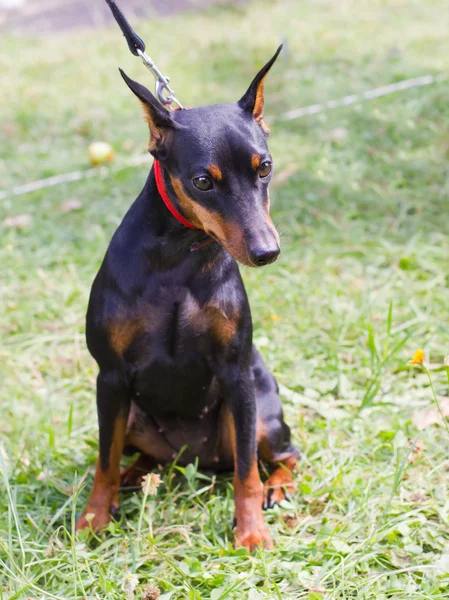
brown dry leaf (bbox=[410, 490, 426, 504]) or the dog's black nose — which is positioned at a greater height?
the dog's black nose

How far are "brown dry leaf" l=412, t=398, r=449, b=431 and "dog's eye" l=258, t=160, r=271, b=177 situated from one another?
55.6 inches

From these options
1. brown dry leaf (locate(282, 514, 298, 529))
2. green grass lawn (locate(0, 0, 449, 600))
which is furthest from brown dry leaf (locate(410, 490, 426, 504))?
brown dry leaf (locate(282, 514, 298, 529))

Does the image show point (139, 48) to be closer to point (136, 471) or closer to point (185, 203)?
point (185, 203)

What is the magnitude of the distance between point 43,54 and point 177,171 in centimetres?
722

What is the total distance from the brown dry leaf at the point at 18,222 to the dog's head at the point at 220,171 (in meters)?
3.12

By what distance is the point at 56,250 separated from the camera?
504 centimetres

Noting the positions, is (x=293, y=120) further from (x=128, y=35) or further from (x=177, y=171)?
(x=177, y=171)

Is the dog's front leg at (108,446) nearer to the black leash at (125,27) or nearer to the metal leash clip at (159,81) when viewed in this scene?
the metal leash clip at (159,81)

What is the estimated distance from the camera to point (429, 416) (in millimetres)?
3301

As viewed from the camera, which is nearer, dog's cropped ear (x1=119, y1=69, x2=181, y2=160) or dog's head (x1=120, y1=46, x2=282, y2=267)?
dog's head (x1=120, y1=46, x2=282, y2=267)

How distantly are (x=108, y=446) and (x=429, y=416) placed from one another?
1396 mm

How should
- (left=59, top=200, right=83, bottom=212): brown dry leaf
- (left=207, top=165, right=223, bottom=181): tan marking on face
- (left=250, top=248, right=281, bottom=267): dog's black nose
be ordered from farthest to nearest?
(left=59, top=200, right=83, bottom=212): brown dry leaf
(left=207, top=165, right=223, bottom=181): tan marking on face
(left=250, top=248, right=281, bottom=267): dog's black nose

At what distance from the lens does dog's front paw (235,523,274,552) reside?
8.75 feet

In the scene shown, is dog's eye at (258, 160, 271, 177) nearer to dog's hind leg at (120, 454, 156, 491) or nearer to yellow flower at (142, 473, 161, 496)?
yellow flower at (142, 473, 161, 496)
